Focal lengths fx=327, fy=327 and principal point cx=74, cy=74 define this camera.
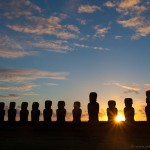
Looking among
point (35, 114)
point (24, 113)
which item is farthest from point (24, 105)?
point (35, 114)

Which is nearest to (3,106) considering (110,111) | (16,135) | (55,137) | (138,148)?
(16,135)

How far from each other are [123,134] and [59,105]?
330 cm

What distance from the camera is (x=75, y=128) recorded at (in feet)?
44.2

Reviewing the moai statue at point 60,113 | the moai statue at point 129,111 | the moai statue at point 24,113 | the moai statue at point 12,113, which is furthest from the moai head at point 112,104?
the moai statue at point 12,113

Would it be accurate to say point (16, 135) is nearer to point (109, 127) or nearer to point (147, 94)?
point (109, 127)

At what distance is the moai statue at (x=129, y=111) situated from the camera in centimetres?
1315

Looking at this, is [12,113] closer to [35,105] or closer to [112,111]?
[35,105]

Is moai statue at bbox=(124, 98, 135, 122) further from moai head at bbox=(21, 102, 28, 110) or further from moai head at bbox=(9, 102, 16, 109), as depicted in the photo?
moai head at bbox=(9, 102, 16, 109)

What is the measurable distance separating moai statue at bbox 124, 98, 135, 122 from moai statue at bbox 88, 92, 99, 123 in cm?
119

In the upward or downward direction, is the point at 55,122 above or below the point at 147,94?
below

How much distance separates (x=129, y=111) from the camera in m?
13.3

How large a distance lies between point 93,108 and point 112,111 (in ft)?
2.60

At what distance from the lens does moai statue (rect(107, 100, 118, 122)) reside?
527 inches

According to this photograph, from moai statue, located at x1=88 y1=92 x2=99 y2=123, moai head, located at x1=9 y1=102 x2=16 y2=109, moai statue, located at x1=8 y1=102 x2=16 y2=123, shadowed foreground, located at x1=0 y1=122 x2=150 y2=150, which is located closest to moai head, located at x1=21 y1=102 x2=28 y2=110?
moai statue, located at x1=8 y1=102 x2=16 y2=123
